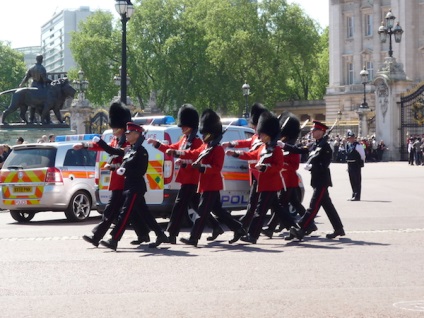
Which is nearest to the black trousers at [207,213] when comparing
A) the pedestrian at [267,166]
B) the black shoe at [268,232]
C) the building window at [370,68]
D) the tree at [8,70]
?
the pedestrian at [267,166]

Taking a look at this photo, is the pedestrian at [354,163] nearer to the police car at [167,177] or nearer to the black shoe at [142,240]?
the police car at [167,177]

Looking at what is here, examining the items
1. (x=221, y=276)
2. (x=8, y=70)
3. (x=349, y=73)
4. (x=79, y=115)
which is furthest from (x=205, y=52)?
(x=221, y=276)

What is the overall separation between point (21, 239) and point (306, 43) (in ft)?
259

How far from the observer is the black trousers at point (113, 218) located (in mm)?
14344

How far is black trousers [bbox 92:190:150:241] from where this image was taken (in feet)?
47.1

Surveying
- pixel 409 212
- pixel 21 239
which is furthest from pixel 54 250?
pixel 409 212

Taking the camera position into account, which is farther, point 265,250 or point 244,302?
point 265,250

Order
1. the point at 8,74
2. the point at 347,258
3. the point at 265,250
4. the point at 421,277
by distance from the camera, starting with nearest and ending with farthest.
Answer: the point at 421,277 → the point at 347,258 → the point at 265,250 → the point at 8,74

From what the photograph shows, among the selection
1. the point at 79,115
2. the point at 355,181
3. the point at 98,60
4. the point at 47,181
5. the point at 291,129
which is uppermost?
the point at 98,60

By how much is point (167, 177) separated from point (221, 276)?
19.9 ft

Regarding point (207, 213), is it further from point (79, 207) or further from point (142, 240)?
point (79, 207)

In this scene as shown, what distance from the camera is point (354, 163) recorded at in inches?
1024

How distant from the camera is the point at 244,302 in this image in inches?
367

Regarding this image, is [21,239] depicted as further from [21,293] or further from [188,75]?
[188,75]
